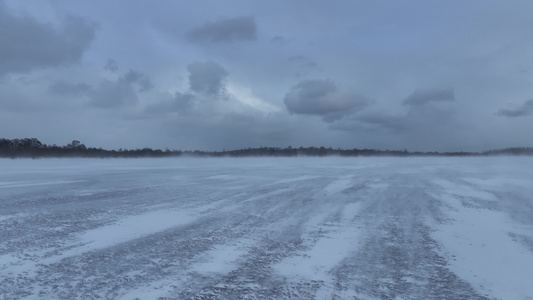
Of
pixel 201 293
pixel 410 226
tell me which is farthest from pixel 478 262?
pixel 201 293

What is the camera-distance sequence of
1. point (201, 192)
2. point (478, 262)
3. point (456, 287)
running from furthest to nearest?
point (201, 192) < point (478, 262) < point (456, 287)

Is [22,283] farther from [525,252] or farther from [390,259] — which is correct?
[525,252]

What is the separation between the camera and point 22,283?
12.9ft

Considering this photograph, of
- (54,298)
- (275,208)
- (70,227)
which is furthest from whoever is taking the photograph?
(275,208)

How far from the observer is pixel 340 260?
15.8 ft

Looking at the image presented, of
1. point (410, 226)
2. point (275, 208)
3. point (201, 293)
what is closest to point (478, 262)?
point (410, 226)

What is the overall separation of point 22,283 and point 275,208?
565 centimetres

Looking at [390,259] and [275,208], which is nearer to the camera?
[390,259]

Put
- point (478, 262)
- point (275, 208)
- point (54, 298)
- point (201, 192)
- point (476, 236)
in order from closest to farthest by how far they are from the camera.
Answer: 1. point (54, 298)
2. point (478, 262)
3. point (476, 236)
4. point (275, 208)
5. point (201, 192)

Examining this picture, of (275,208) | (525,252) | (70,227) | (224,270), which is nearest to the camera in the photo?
(224,270)

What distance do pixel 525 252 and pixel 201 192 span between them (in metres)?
8.77

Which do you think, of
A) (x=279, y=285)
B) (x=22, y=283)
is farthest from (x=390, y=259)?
(x=22, y=283)

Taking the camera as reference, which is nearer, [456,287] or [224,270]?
[456,287]

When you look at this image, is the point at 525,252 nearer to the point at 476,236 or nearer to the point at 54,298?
the point at 476,236
